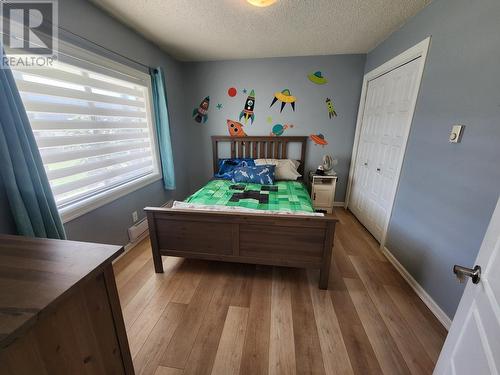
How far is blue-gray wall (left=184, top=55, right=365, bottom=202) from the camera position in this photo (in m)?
3.03

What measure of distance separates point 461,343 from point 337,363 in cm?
71

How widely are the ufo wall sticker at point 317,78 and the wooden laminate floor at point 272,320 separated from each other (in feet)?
8.33

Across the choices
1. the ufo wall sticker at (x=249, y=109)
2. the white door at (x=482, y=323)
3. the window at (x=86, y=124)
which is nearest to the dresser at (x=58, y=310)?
the window at (x=86, y=124)

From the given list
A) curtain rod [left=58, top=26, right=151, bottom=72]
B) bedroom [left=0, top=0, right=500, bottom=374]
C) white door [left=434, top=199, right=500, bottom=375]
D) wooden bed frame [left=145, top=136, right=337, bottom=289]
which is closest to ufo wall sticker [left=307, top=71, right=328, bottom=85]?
bedroom [left=0, top=0, right=500, bottom=374]

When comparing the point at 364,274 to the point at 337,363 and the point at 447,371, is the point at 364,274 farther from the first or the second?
the point at 447,371

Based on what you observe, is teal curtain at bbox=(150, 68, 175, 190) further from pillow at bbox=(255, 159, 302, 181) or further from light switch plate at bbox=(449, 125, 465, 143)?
light switch plate at bbox=(449, 125, 465, 143)

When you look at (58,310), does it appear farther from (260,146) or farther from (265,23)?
(260,146)

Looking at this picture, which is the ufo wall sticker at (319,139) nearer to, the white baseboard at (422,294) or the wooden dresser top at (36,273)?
the white baseboard at (422,294)

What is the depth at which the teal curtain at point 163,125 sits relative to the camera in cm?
257

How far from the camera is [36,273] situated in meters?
0.65

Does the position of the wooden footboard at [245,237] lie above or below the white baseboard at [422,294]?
above

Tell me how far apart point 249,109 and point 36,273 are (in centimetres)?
313

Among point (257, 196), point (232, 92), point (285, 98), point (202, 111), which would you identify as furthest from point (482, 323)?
point (202, 111)

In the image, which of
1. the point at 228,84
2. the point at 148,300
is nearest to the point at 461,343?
the point at 148,300
